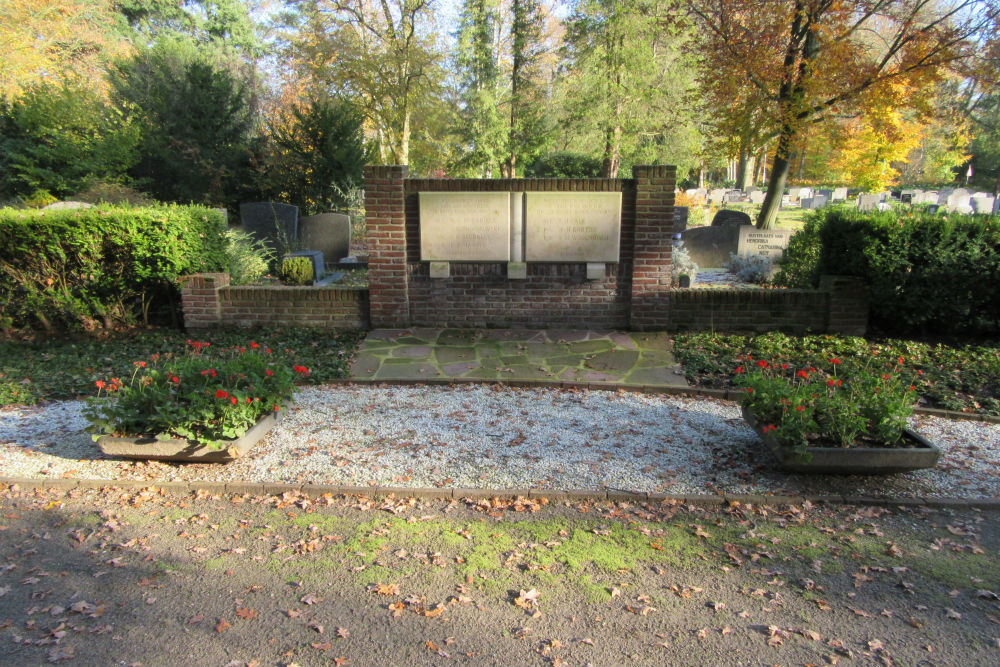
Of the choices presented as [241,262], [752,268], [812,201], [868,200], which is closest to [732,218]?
[752,268]

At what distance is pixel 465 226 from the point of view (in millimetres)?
7672

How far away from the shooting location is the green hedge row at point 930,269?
7.04m

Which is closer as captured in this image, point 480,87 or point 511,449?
point 511,449

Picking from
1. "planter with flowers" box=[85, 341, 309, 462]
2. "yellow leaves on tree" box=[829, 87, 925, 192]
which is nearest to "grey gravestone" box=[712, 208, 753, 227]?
"yellow leaves on tree" box=[829, 87, 925, 192]

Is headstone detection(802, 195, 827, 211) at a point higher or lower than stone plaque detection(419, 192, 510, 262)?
higher

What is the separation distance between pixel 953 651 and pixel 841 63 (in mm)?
12188

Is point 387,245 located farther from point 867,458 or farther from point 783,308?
point 867,458

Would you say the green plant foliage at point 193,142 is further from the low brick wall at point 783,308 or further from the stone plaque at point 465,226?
the low brick wall at point 783,308

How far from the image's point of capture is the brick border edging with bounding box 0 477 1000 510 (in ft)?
Result: 13.6

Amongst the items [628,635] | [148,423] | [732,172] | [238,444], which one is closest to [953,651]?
[628,635]

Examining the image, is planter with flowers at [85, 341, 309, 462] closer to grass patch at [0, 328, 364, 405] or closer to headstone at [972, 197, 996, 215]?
grass patch at [0, 328, 364, 405]

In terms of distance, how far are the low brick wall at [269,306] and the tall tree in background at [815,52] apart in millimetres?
9586

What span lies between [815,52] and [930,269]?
25.0ft

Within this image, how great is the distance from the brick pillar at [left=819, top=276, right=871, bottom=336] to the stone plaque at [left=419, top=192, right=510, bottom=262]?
3.93 m
